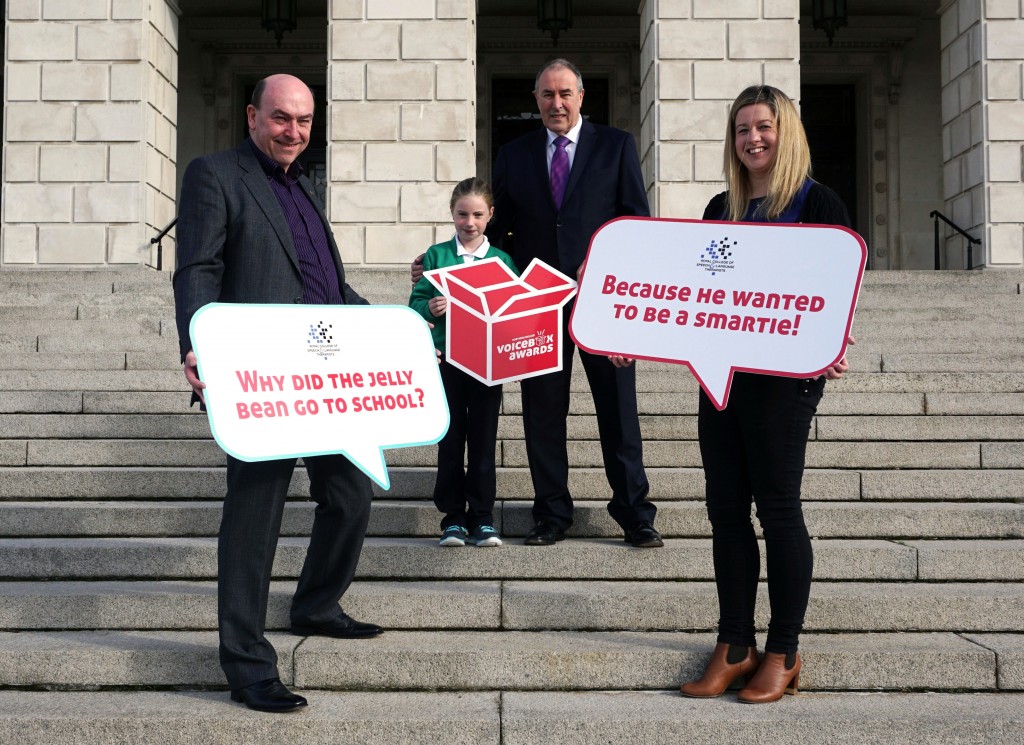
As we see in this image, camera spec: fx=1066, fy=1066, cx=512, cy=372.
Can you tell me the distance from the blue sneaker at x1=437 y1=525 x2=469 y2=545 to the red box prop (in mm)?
680

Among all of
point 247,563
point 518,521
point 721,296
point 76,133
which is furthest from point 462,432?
point 76,133

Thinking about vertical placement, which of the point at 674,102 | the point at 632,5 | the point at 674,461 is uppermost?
the point at 632,5

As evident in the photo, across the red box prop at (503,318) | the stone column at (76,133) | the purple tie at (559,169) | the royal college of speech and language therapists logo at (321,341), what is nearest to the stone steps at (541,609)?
the red box prop at (503,318)

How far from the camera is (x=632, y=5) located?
15961 millimetres

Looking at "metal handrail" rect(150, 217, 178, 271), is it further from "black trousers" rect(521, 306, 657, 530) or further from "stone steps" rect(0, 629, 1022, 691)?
"stone steps" rect(0, 629, 1022, 691)

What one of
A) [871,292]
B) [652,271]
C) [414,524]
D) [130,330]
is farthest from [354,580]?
[871,292]

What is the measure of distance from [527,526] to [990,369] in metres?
3.90

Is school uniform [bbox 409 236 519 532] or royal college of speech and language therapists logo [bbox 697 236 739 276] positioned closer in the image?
royal college of speech and language therapists logo [bbox 697 236 739 276]

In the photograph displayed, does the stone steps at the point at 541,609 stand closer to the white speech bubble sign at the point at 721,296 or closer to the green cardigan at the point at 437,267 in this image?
the white speech bubble sign at the point at 721,296

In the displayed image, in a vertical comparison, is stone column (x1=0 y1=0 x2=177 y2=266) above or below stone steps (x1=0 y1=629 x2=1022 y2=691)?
above

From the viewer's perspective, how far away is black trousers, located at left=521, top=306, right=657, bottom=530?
486 centimetres

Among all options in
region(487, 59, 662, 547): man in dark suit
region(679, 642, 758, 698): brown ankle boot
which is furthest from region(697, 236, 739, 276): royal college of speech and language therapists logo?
region(679, 642, 758, 698): brown ankle boot

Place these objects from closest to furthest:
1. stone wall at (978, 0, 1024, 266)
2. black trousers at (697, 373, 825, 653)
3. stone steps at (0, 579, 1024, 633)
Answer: black trousers at (697, 373, 825, 653) < stone steps at (0, 579, 1024, 633) < stone wall at (978, 0, 1024, 266)

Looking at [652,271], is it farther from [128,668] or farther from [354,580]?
[128,668]
